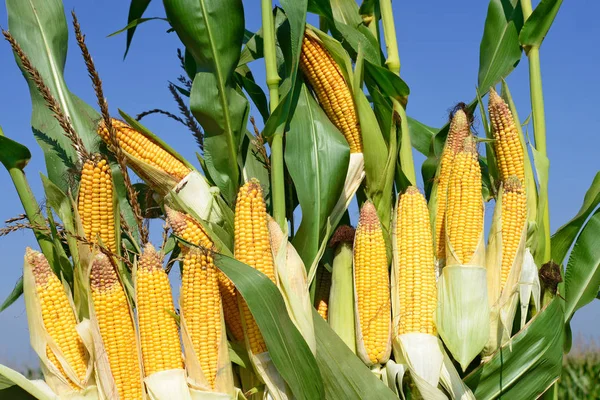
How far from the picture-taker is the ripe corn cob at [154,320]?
3.24 metres

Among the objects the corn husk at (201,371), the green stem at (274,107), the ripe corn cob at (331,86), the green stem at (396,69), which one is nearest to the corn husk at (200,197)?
the green stem at (274,107)

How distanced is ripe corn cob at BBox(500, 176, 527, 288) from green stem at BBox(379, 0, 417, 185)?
1.65 ft

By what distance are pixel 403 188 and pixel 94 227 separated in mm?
1655

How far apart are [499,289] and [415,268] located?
18.7 inches

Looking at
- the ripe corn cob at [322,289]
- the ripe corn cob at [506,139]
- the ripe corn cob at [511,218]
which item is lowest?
the ripe corn cob at [322,289]

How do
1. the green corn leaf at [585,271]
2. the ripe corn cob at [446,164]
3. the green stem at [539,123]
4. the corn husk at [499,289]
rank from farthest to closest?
1. the green corn leaf at [585,271]
2. the green stem at [539,123]
3. the ripe corn cob at [446,164]
4. the corn husk at [499,289]

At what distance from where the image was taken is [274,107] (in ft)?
12.2

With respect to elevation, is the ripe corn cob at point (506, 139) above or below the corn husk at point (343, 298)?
above

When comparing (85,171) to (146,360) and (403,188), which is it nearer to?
(146,360)

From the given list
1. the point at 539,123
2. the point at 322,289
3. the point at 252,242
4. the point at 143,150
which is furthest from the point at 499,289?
the point at 143,150

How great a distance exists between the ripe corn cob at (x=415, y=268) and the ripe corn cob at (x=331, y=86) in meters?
0.53

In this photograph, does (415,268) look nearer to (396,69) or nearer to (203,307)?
(203,307)

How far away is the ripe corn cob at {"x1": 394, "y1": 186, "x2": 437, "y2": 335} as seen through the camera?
137 inches

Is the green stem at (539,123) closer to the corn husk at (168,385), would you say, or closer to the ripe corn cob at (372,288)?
the ripe corn cob at (372,288)
